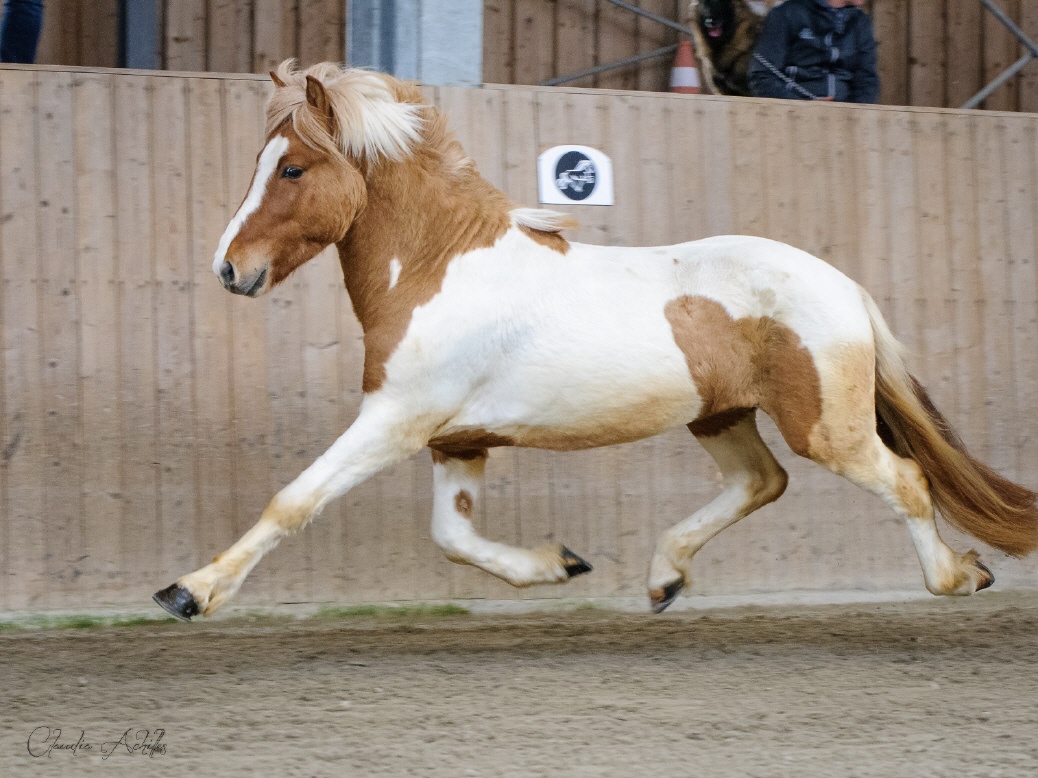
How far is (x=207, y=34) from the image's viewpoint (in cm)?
702

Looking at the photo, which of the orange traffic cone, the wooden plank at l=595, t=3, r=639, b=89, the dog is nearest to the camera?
the dog

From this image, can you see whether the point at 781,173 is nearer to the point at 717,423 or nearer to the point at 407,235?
the point at 717,423

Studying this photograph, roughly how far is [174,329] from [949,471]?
127 inches

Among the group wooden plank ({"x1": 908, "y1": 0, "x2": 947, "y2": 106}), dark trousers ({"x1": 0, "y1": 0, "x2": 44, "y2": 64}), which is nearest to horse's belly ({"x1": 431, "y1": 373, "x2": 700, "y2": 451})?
dark trousers ({"x1": 0, "y1": 0, "x2": 44, "y2": 64})

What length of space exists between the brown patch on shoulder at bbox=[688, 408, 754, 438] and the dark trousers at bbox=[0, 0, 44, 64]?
370cm

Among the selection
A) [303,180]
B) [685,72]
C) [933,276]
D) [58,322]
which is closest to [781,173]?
[933,276]

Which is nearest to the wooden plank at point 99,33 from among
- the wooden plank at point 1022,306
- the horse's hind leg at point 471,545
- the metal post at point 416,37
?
the metal post at point 416,37

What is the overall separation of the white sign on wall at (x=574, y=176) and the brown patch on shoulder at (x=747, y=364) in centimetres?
181

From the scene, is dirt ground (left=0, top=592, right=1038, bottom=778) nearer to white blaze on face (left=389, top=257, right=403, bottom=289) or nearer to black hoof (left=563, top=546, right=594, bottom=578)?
black hoof (left=563, top=546, right=594, bottom=578)

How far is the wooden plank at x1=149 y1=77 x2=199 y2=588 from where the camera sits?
516 centimetres

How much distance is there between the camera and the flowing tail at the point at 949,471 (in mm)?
4016

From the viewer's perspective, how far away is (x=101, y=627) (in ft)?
16.5

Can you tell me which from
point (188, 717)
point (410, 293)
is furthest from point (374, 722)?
point (410, 293)

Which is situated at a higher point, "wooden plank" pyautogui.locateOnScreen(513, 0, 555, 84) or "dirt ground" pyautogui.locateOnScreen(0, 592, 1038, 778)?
"wooden plank" pyautogui.locateOnScreen(513, 0, 555, 84)
